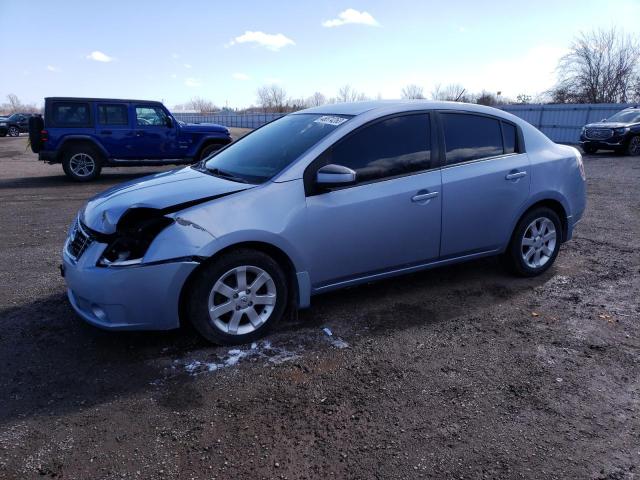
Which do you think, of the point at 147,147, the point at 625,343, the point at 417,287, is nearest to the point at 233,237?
the point at 417,287

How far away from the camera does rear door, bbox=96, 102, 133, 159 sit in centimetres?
1189

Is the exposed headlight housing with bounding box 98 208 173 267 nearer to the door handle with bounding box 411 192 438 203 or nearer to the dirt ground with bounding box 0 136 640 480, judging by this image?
the dirt ground with bounding box 0 136 640 480

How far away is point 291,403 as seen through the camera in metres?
2.90

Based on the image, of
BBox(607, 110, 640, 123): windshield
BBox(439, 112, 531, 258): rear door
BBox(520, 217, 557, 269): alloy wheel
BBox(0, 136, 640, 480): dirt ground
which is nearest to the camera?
BBox(0, 136, 640, 480): dirt ground

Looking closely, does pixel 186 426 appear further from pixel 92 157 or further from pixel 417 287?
pixel 92 157

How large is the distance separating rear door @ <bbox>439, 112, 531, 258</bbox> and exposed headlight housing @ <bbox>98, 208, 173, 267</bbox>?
2.29m

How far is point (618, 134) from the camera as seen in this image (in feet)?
57.4

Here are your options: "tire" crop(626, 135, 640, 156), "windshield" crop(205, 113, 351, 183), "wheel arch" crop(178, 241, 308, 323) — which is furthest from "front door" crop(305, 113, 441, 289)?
"tire" crop(626, 135, 640, 156)

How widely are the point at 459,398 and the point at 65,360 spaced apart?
255 centimetres

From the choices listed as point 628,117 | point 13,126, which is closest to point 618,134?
point 628,117

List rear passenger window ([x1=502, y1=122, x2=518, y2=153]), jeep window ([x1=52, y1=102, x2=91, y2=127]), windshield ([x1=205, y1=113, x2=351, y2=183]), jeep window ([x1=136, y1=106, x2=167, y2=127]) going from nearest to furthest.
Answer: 1. windshield ([x1=205, y1=113, x2=351, y2=183])
2. rear passenger window ([x1=502, y1=122, x2=518, y2=153])
3. jeep window ([x1=52, y1=102, x2=91, y2=127])
4. jeep window ([x1=136, y1=106, x2=167, y2=127])

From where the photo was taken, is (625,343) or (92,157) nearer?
(625,343)

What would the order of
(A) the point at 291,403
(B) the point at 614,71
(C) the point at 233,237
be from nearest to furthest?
1. (A) the point at 291,403
2. (C) the point at 233,237
3. (B) the point at 614,71

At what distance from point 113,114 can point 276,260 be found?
33.0 ft
